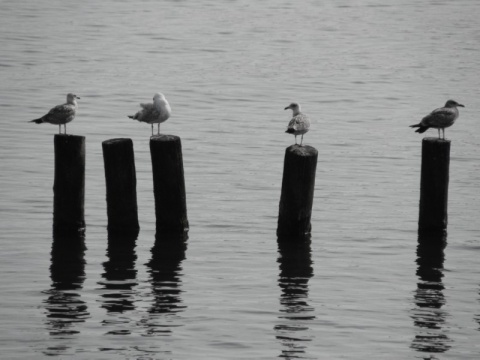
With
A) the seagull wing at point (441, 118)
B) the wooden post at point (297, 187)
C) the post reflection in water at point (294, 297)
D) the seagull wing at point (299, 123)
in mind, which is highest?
the seagull wing at point (441, 118)

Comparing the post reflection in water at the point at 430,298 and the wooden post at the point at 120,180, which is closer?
the post reflection in water at the point at 430,298

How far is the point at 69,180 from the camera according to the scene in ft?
54.9

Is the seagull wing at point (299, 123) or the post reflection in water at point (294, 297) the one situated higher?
the seagull wing at point (299, 123)

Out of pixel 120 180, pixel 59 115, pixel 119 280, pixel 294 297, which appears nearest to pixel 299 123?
pixel 120 180

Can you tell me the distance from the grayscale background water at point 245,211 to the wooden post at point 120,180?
519 millimetres

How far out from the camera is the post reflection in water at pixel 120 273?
14.9m

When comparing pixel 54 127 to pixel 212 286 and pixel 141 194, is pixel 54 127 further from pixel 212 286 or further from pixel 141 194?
pixel 212 286

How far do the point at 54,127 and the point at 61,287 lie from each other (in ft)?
46.4

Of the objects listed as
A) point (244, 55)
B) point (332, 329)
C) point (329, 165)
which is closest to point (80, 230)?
point (332, 329)

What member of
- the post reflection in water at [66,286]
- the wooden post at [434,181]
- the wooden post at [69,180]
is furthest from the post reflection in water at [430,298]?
the wooden post at [69,180]

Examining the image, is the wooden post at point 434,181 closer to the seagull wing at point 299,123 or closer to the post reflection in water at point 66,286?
the seagull wing at point 299,123

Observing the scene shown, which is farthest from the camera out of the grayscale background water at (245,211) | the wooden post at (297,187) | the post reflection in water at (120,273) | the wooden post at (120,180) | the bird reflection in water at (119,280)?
the wooden post at (120,180)

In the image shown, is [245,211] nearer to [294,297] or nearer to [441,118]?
[441,118]

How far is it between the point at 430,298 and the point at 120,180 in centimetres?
479
